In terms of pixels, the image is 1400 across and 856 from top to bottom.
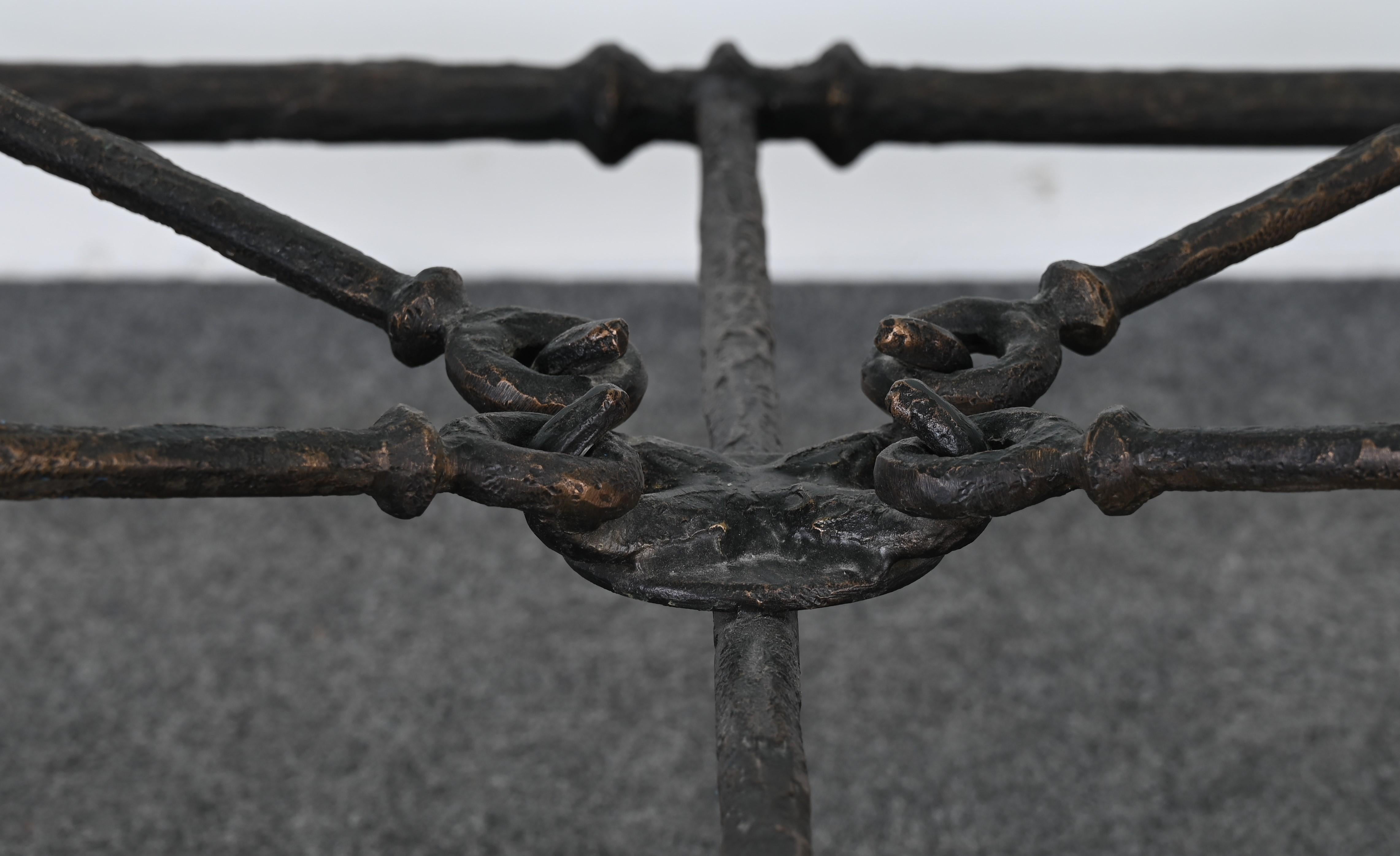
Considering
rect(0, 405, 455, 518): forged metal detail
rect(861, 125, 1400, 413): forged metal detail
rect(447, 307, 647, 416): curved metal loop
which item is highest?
rect(861, 125, 1400, 413): forged metal detail

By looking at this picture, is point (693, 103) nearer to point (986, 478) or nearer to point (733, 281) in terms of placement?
point (733, 281)

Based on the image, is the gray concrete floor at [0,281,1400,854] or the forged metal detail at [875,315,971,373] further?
the gray concrete floor at [0,281,1400,854]

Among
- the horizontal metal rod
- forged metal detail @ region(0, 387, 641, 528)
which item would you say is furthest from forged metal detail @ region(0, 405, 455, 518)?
the horizontal metal rod

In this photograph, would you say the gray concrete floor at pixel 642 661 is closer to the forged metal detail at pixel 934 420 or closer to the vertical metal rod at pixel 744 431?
the vertical metal rod at pixel 744 431

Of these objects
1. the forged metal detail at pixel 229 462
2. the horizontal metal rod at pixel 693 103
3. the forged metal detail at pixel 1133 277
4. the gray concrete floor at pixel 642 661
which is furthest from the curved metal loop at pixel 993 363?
the gray concrete floor at pixel 642 661

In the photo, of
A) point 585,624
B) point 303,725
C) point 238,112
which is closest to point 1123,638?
point 585,624

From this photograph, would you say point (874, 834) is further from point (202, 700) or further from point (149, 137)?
point (149, 137)

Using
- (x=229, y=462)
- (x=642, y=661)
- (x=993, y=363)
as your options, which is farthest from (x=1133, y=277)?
(x=642, y=661)

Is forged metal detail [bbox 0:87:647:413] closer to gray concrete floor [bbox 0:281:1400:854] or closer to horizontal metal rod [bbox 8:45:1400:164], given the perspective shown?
horizontal metal rod [bbox 8:45:1400:164]

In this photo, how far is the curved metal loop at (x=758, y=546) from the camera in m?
0.42

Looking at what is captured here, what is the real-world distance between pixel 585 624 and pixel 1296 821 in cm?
45

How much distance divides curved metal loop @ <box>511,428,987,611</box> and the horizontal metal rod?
1.15 ft

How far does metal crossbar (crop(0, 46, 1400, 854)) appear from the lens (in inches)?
14.3

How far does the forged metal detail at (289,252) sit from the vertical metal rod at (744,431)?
0.07 metres
